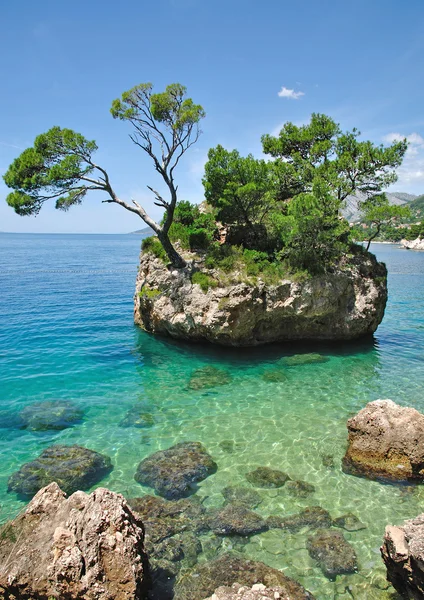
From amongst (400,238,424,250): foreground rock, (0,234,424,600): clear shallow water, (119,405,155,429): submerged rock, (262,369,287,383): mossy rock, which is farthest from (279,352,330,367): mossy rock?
(400,238,424,250): foreground rock

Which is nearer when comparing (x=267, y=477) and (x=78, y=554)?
(x=78, y=554)

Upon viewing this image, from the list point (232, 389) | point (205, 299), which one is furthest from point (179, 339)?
point (232, 389)

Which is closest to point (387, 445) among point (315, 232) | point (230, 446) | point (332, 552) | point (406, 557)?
point (332, 552)

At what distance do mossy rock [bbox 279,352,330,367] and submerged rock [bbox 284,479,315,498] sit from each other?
9.81 meters

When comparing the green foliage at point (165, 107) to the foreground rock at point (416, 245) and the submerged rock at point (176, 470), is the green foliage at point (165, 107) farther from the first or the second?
the foreground rock at point (416, 245)

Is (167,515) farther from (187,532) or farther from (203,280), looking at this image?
(203,280)

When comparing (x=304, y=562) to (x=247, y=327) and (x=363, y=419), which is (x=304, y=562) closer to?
(x=363, y=419)

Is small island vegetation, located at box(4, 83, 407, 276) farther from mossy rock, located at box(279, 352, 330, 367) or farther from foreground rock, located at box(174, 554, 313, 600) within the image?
foreground rock, located at box(174, 554, 313, 600)

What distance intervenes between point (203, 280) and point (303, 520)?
47.0 ft

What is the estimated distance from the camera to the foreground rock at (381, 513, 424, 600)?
256 inches

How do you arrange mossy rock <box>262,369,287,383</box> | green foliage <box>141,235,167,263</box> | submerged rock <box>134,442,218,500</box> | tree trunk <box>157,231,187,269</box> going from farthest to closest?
green foliage <box>141,235,167,263</box>
tree trunk <box>157,231,187,269</box>
mossy rock <box>262,369,287,383</box>
submerged rock <box>134,442,218,500</box>

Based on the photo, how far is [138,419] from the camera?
50.4 ft

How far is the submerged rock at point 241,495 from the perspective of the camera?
10547 mm

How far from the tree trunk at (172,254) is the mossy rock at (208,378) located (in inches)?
266
